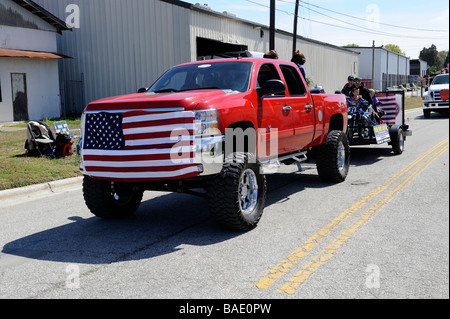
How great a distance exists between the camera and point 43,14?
24.1 metres

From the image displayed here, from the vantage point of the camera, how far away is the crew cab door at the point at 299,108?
749 centimetres

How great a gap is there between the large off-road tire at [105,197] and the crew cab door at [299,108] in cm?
273

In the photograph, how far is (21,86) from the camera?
23797 mm

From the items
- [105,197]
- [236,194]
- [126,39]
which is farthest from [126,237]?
[126,39]

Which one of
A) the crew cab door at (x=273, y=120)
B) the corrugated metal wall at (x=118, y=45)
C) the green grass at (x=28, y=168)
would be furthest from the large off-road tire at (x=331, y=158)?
the corrugated metal wall at (x=118, y=45)

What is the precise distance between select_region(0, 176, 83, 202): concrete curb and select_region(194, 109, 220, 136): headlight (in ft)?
15.4

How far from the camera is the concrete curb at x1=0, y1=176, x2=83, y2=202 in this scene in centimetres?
843

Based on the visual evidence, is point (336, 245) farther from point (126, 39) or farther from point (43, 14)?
point (43, 14)

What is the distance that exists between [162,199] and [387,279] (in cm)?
453

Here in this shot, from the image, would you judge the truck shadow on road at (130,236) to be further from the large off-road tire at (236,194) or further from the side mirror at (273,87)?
the side mirror at (273,87)

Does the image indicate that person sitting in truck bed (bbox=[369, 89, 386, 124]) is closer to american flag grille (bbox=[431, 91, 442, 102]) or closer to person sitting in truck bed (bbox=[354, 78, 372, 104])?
person sitting in truck bed (bbox=[354, 78, 372, 104])

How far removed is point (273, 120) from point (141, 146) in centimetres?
222

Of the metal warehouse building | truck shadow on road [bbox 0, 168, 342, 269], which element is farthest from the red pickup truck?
the metal warehouse building

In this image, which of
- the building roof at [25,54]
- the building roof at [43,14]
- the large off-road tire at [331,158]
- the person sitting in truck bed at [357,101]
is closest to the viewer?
the large off-road tire at [331,158]
